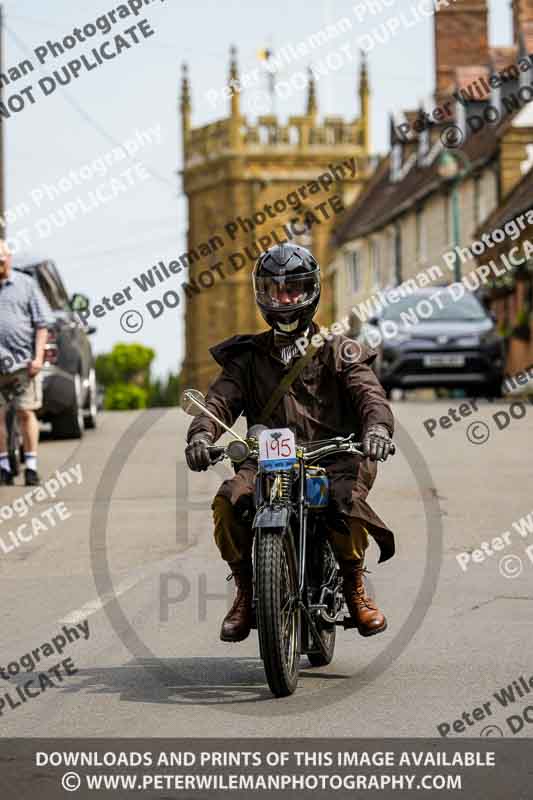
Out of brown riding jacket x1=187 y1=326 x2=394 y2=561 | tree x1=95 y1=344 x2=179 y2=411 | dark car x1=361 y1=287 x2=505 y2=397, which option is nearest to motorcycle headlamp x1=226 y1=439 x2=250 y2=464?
brown riding jacket x1=187 y1=326 x2=394 y2=561

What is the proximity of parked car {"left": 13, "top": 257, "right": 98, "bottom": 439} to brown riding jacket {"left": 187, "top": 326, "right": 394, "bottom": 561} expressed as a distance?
11.8 meters

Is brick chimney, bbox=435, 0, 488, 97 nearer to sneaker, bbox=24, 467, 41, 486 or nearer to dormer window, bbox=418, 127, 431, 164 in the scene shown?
dormer window, bbox=418, 127, 431, 164

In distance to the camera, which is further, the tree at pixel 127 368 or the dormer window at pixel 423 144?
the tree at pixel 127 368

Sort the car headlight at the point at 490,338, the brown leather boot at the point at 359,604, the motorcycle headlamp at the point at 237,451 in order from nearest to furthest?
the motorcycle headlamp at the point at 237,451, the brown leather boot at the point at 359,604, the car headlight at the point at 490,338

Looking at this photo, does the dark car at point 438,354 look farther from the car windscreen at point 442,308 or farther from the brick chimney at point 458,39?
the brick chimney at point 458,39

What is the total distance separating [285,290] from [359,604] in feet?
4.35

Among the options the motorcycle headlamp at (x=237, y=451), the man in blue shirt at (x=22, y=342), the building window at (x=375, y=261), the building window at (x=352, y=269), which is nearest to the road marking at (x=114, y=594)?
the motorcycle headlamp at (x=237, y=451)

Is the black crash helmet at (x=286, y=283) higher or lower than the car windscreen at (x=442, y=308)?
lower

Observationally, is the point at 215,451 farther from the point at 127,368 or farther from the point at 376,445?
the point at 127,368

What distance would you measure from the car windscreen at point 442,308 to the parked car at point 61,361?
880 centimetres

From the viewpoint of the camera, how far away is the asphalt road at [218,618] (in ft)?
21.9

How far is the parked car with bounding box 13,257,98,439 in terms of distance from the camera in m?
19.8
